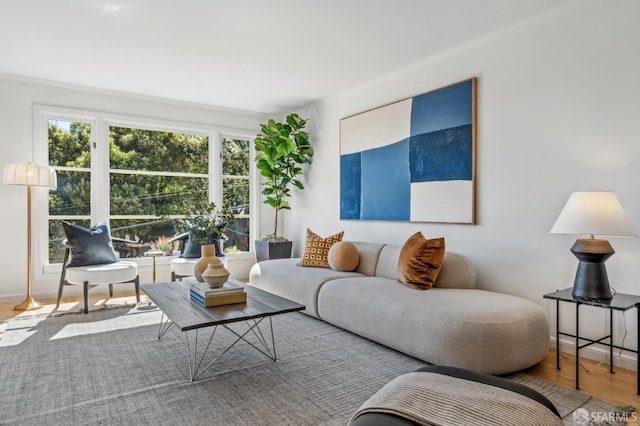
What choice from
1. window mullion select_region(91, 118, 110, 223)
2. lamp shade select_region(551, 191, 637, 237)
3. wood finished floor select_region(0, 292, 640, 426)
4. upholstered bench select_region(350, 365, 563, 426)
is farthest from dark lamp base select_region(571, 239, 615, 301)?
window mullion select_region(91, 118, 110, 223)

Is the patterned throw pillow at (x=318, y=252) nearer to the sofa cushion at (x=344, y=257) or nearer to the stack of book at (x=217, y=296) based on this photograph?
the sofa cushion at (x=344, y=257)

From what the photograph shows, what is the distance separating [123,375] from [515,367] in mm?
Result: 2381

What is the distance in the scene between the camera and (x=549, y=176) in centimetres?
299

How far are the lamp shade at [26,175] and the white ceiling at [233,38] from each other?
102 centimetres

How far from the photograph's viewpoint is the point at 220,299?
2.61 meters

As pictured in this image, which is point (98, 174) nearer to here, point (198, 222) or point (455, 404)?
point (198, 222)

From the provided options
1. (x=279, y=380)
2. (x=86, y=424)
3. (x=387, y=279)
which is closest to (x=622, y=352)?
(x=387, y=279)

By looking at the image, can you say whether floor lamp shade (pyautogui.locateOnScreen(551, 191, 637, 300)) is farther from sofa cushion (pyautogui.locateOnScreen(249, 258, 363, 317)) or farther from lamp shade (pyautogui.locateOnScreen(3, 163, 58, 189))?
lamp shade (pyautogui.locateOnScreen(3, 163, 58, 189))

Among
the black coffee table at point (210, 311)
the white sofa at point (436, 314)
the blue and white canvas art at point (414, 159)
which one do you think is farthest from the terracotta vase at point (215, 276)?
the blue and white canvas art at point (414, 159)

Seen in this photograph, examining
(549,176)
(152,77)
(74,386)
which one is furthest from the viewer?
(152,77)

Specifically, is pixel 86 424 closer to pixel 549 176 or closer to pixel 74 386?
pixel 74 386

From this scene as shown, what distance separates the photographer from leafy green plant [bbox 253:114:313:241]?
5348 millimetres

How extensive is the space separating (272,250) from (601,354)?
370 cm

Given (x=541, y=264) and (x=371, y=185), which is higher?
(x=371, y=185)
